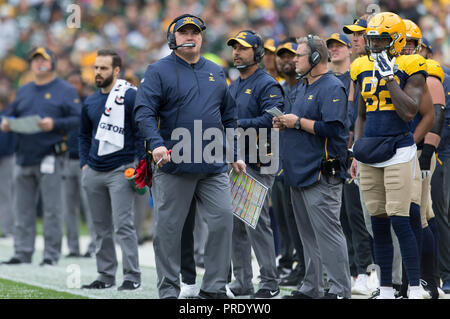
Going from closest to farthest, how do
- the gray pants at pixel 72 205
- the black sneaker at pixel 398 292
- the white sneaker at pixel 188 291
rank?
the black sneaker at pixel 398 292 → the white sneaker at pixel 188 291 → the gray pants at pixel 72 205

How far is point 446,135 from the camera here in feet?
24.5

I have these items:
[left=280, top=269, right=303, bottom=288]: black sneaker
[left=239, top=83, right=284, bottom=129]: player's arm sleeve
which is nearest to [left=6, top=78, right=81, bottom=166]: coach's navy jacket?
[left=239, top=83, right=284, bottom=129]: player's arm sleeve

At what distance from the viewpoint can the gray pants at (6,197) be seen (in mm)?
13086

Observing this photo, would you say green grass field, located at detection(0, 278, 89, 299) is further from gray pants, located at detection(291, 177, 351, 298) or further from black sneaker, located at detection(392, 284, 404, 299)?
black sneaker, located at detection(392, 284, 404, 299)

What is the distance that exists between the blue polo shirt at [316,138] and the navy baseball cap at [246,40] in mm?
1009

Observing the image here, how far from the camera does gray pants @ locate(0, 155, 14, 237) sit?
42.9ft

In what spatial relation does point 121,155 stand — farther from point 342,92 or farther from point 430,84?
point 430,84

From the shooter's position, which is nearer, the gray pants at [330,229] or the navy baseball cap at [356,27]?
the gray pants at [330,229]

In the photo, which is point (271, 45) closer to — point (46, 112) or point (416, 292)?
point (46, 112)

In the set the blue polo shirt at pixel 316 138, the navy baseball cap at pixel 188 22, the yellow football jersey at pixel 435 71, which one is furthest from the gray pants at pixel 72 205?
the yellow football jersey at pixel 435 71

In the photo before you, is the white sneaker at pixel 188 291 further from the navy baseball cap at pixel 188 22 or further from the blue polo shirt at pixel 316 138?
the navy baseball cap at pixel 188 22

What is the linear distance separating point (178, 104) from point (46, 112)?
12.7 feet

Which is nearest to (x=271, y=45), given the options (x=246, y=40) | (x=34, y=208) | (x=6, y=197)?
(x=246, y=40)

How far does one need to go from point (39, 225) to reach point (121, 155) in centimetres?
727
